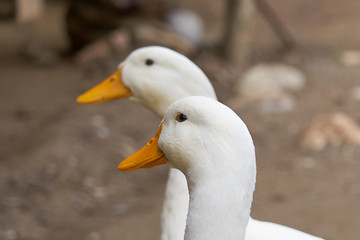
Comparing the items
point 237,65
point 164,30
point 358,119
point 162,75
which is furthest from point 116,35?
point 162,75

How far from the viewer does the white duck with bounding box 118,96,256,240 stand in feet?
4.96

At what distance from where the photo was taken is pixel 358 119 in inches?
194

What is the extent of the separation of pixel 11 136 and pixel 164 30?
2.29 metres

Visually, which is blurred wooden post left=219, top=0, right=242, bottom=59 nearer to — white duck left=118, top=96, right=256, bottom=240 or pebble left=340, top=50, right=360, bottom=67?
pebble left=340, top=50, right=360, bottom=67

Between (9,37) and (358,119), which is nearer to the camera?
(358,119)

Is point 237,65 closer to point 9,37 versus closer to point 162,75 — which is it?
point 9,37

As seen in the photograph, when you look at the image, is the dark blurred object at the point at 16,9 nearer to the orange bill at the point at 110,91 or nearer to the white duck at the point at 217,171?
the orange bill at the point at 110,91

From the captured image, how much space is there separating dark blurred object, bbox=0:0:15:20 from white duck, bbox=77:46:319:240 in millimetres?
2613

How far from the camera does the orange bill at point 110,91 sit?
2.55 m

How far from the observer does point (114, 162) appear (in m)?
4.45

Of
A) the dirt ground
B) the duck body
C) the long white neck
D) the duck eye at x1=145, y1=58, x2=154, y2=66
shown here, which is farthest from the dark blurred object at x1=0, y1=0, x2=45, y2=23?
the long white neck

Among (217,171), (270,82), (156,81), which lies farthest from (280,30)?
(217,171)

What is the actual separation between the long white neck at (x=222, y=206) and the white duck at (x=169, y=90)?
23.6 inches

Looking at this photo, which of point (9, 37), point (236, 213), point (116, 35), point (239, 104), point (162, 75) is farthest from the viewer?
point (9, 37)
